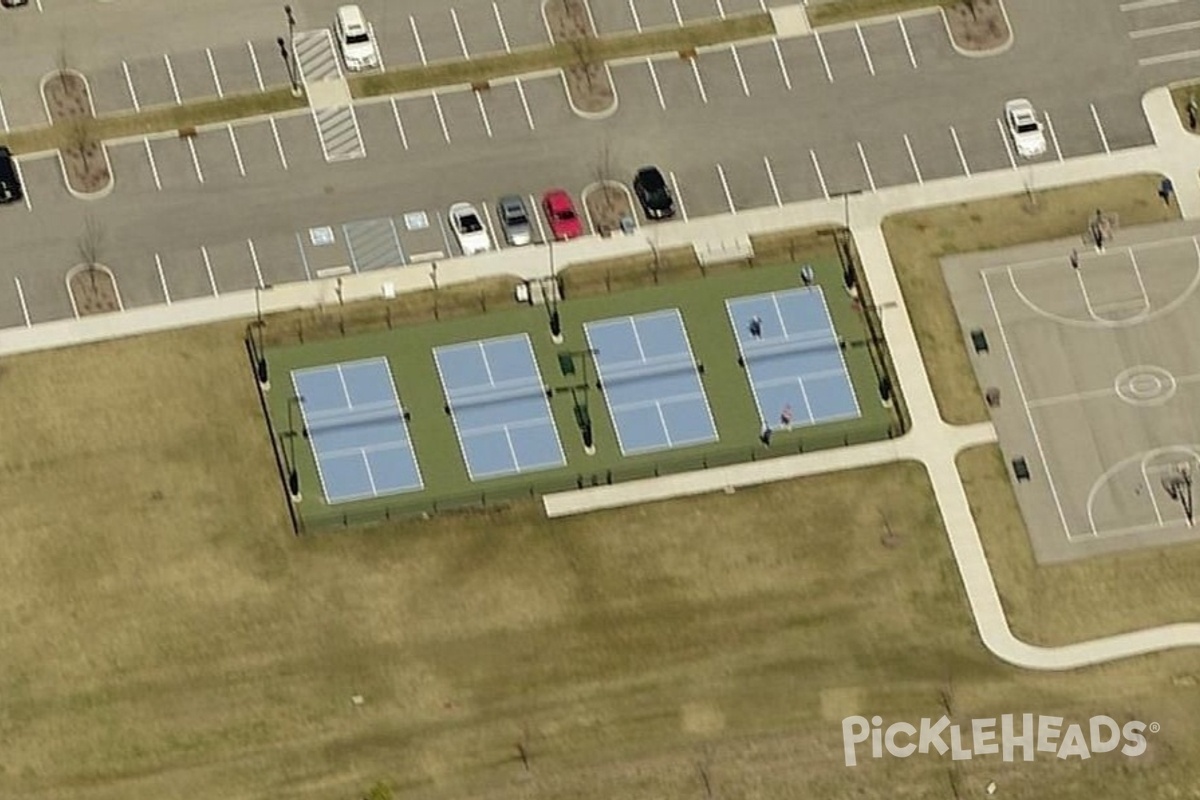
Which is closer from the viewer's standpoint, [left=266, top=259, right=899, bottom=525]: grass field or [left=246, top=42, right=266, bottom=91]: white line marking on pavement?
[left=266, top=259, right=899, bottom=525]: grass field

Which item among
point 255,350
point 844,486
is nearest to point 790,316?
point 844,486

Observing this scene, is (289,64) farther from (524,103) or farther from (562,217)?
(562,217)

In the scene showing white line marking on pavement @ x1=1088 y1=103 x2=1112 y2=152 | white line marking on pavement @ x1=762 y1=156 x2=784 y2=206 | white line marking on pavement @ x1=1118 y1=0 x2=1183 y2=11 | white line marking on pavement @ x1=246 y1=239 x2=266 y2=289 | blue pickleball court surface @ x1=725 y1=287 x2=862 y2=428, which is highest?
white line marking on pavement @ x1=1118 y1=0 x2=1183 y2=11

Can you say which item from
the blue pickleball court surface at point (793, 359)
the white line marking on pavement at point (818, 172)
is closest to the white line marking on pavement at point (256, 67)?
the blue pickleball court surface at point (793, 359)

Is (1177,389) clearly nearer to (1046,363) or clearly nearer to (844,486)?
(1046,363)

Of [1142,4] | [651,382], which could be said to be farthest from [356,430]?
[1142,4]

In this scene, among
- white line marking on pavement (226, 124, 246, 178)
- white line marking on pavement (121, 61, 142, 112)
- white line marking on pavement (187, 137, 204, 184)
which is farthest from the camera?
white line marking on pavement (121, 61, 142, 112)

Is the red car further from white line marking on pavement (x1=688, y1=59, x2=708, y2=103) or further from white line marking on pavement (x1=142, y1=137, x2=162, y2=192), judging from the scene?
white line marking on pavement (x1=142, y1=137, x2=162, y2=192)

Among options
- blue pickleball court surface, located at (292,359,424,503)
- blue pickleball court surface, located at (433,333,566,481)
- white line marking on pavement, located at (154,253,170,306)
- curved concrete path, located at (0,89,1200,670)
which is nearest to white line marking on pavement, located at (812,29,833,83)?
curved concrete path, located at (0,89,1200,670)
